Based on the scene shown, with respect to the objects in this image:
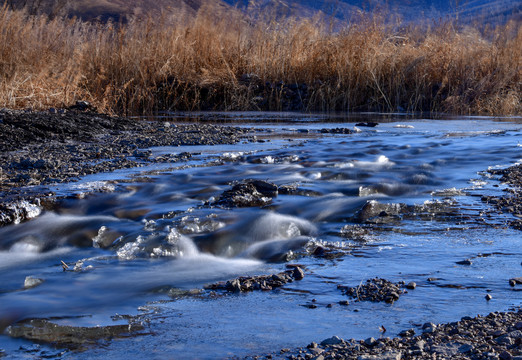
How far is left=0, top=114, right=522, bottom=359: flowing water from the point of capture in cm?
186

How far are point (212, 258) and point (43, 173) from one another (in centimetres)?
200

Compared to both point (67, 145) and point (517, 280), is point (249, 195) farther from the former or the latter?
point (67, 145)

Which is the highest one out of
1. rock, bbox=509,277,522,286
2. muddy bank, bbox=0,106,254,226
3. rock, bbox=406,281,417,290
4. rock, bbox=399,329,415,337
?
muddy bank, bbox=0,106,254,226

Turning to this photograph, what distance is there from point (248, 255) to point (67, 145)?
3.35 metres

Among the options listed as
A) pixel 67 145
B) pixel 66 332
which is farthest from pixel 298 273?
pixel 67 145

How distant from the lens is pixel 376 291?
2090 mm

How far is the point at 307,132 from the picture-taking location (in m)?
7.56

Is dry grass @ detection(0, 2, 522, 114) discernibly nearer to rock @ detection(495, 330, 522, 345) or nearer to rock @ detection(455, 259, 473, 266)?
rock @ detection(455, 259, 473, 266)

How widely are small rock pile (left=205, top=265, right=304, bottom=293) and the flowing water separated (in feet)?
0.15

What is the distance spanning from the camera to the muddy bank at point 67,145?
11.9 feet

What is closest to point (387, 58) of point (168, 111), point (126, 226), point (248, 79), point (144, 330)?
point (248, 79)

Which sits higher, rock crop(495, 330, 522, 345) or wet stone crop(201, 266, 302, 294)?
rock crop(495, 330, 522, 345)

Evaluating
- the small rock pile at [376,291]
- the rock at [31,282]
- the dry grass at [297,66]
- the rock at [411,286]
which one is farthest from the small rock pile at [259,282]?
the dry grass at [297,66]

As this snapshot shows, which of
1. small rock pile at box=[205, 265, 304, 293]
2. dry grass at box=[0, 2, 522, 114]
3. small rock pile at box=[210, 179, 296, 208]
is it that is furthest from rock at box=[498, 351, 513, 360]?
dry grass at box=[0, 2, 522, 114]
